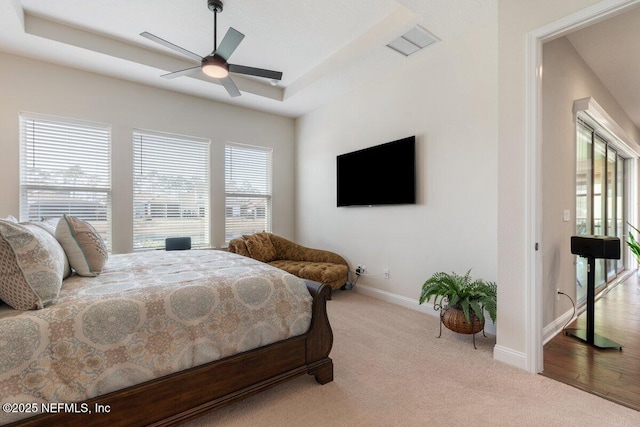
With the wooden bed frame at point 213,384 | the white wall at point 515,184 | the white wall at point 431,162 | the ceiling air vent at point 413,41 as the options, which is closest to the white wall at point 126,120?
the white wall at point 431,162

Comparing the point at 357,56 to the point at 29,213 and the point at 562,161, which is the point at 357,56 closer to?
the point at 562,161

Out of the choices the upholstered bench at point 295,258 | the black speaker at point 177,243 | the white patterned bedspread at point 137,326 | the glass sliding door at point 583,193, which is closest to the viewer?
the white patterned bedspread at point 137,326

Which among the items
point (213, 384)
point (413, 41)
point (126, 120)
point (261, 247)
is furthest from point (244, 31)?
point (213, 384)

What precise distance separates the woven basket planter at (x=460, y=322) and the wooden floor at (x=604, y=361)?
19.6 inches

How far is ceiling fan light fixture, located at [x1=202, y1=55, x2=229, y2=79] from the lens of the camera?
2654mm

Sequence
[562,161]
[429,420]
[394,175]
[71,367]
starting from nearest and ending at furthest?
[71,367]
[429,420]
[562,161]
[394,175]

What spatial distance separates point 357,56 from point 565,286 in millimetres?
3302

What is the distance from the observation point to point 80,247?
190 cm

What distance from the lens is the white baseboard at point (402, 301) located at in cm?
285

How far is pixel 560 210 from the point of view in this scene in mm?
2863

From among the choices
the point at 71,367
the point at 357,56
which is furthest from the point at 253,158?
the point at 71,367

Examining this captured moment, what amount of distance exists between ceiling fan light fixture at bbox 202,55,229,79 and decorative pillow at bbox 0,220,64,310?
197cm

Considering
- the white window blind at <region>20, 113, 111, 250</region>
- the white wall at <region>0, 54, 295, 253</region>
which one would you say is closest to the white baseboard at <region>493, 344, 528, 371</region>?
the white wall at <region>0, 54, 295, 253</region>

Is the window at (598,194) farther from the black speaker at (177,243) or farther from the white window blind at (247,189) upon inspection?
the black speaker at (177,243)
